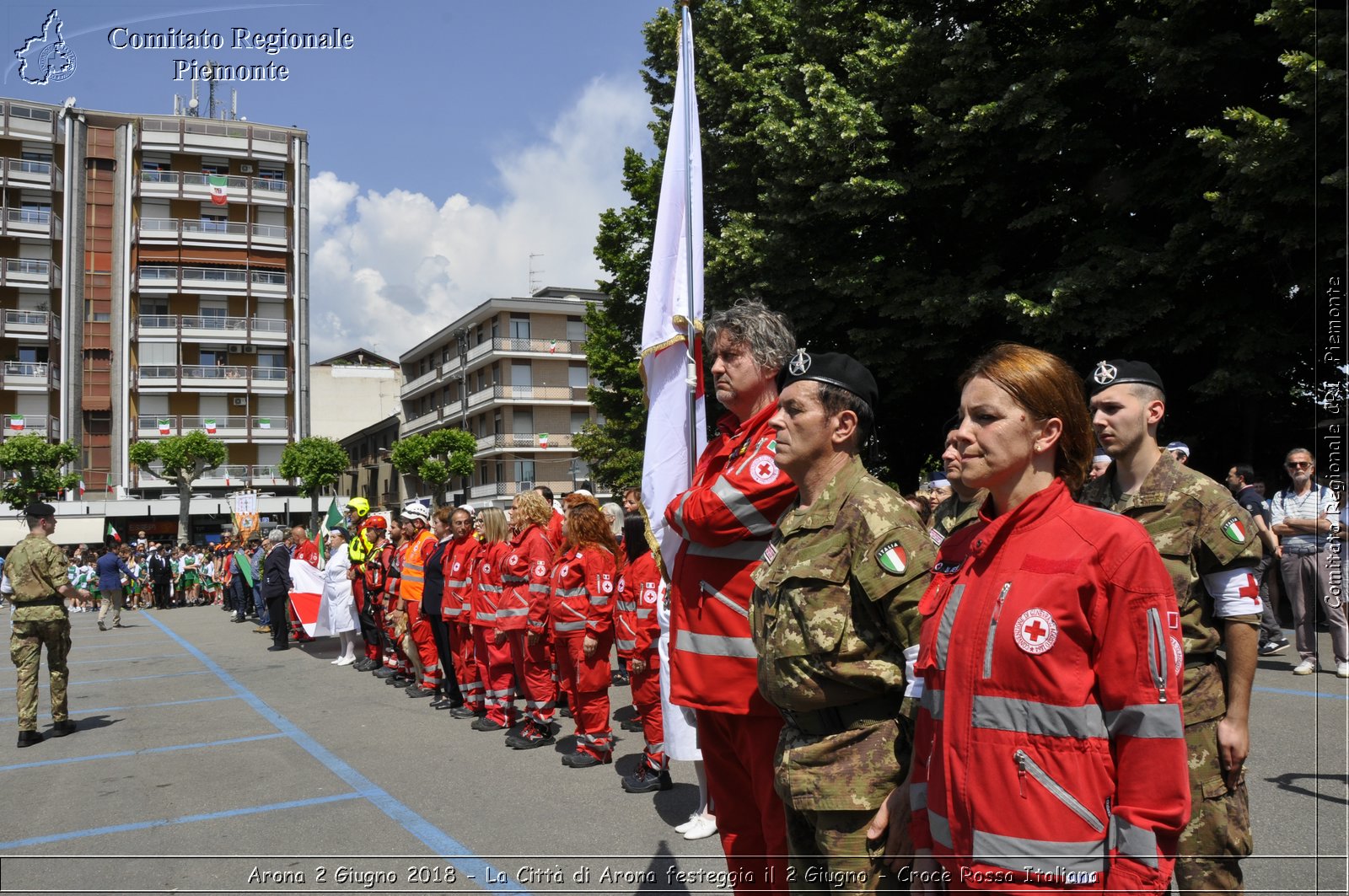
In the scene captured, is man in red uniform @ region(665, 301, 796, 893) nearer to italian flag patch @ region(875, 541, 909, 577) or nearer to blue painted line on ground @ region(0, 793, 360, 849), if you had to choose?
italian flag patch @ region(875, 541, 909, 577)

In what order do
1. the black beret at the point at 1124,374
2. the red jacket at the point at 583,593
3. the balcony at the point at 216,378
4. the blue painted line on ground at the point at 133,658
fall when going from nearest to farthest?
the black beret at the point at 1124,374
the red jacket at the point at 583,593
the blue painted line on ground at the point at 133,658
the balcony at the point at 216,378

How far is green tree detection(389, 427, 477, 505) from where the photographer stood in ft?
191

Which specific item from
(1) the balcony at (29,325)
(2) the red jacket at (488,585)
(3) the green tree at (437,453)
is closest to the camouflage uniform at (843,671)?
(2) the red jacket at (488,585)

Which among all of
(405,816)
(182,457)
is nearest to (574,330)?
(182,457)

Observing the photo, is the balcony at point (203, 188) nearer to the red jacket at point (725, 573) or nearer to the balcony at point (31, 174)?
the balcony at point (31, 174)

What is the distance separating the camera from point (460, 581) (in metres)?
9.59

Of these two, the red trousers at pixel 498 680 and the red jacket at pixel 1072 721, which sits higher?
the red jacket at pixel 1072 721

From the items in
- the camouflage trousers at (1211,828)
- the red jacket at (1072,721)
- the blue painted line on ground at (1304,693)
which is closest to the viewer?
the red jacket at (1072,721)

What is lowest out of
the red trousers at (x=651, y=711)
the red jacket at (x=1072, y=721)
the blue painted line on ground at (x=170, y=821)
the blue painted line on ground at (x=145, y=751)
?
the blue painted line on ground at (x=145, y=751)

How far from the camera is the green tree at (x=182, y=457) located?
51.8m

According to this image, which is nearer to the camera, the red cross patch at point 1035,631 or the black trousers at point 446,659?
the red cross patch at point 1035,631

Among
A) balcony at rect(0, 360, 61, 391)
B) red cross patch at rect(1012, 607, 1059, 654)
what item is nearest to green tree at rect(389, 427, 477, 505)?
balcony at rect(0, 360, 61, 391)

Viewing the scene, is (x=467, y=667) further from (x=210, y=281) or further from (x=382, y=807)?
Answer: (x=210, y=281)

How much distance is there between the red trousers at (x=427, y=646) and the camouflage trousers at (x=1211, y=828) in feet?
29.9
